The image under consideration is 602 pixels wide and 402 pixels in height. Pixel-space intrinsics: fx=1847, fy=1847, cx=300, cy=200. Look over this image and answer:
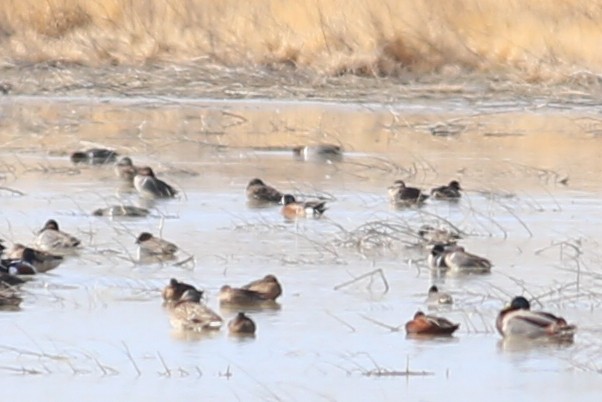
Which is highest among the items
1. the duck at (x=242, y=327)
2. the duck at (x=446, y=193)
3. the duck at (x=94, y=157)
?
the duck at (x=242, y=327)

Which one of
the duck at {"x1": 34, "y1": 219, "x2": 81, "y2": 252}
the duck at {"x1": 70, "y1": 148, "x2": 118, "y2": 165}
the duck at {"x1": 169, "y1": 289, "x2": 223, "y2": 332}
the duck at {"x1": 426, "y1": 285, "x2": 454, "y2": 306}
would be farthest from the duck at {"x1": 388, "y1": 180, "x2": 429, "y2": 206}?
the duck at {"x1": 169, "y1": 289, "x2": 223, "y2": 332}

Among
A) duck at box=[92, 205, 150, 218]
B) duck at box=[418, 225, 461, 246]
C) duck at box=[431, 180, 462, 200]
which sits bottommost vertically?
duck at box=[92, 205, 150, 218]

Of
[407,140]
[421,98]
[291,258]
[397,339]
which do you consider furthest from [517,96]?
[397,339]

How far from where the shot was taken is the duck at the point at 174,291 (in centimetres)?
859

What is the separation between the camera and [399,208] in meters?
12.7

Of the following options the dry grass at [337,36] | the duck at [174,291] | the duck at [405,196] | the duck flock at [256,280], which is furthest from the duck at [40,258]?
the dry grass at [337,36]

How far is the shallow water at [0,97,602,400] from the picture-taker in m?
7.19

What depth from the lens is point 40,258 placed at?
981 centimetres

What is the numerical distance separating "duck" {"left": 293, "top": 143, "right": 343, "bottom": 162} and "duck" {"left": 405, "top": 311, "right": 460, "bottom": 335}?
26.7ft

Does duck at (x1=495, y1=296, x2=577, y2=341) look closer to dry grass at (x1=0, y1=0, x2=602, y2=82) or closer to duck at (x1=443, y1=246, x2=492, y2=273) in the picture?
duck at (x1=443, y1=246, x2=492, y2=273)

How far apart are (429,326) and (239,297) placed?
3.87 feet

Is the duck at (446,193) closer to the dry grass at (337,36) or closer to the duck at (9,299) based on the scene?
the duck at (9,299)

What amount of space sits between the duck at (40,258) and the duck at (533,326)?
9.13 feet

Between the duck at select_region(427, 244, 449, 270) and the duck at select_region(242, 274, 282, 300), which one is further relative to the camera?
the duck at select_region(427, 244, 449, 270)
